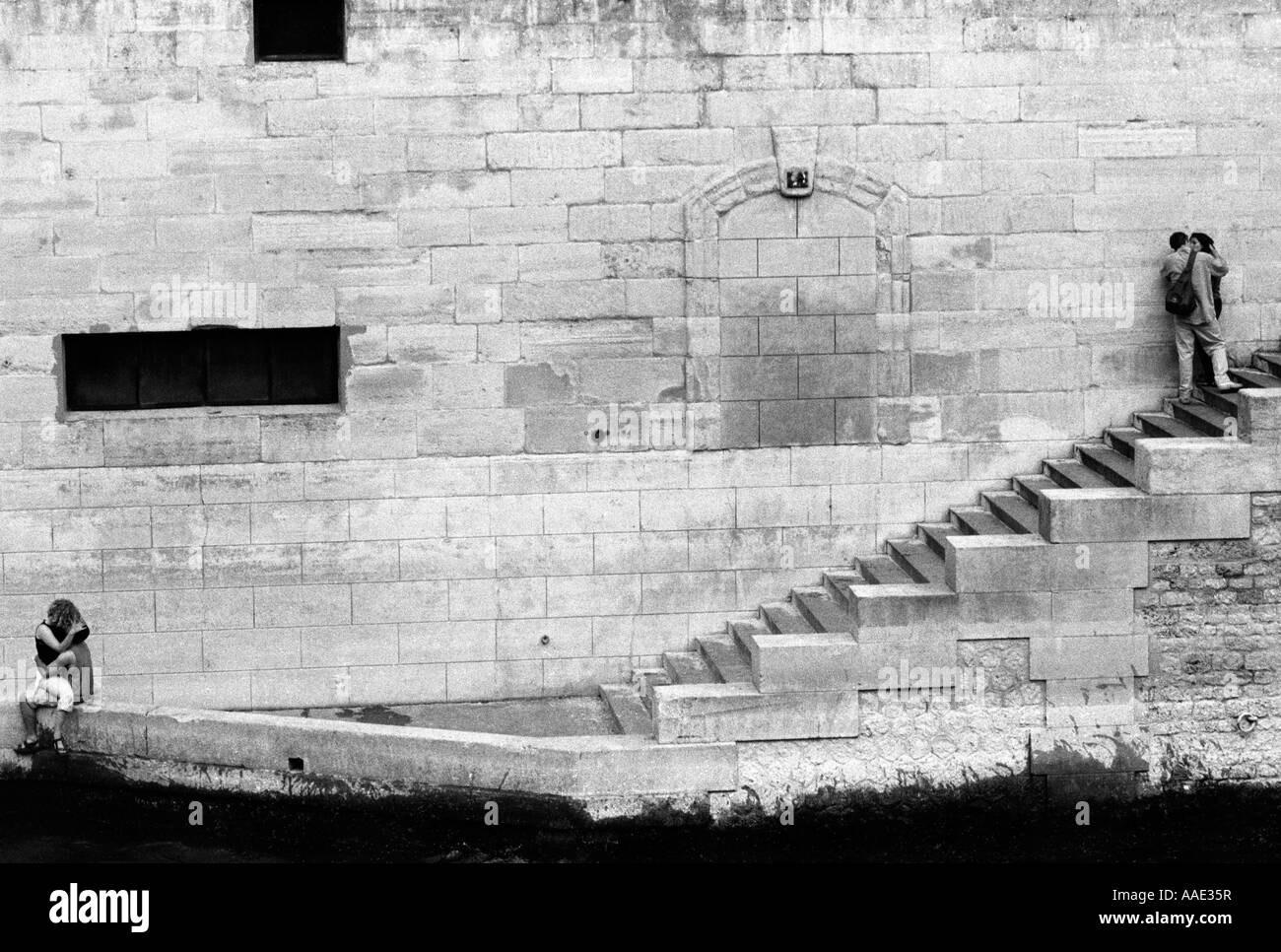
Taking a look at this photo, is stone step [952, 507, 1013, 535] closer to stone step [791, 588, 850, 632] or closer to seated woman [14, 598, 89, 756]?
stone step [791, 588, 850, 632]

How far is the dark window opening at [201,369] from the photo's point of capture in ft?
60.5

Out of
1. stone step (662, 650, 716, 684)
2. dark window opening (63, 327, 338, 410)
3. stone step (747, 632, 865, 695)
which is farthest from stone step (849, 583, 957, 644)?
dark window opening (63, 327, 338, 410)

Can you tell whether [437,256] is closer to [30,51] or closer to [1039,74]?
[30,51]

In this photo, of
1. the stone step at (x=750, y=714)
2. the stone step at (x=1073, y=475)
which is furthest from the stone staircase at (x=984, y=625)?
the stone step at (x=1073, y=475)

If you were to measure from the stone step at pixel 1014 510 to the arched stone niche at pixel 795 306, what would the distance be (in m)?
1.17

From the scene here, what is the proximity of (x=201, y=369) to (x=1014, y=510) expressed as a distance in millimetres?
7117

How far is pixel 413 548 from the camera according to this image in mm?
18500

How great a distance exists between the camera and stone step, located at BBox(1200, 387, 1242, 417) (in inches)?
691

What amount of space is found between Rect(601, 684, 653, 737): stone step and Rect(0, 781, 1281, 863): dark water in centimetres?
104

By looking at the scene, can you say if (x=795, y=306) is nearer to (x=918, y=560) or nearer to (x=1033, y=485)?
(x=918, y=560)

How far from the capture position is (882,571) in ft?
60.2

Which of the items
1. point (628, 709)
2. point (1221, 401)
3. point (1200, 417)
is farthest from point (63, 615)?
point (1221, 401)

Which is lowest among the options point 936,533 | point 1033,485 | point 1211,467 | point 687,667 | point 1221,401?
point 687,667

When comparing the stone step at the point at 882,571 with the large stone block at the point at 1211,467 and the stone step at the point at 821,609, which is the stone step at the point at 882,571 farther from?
the large stone block at the point at 1211,467
